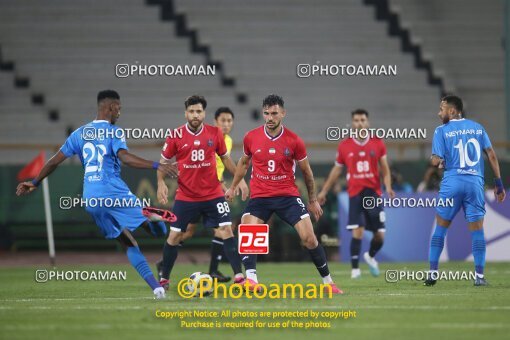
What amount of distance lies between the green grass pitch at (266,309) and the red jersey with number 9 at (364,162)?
5.93ft

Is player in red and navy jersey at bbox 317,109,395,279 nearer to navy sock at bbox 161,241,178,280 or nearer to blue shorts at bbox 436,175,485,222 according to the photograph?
blue shorts at bbox 436,175,485,222

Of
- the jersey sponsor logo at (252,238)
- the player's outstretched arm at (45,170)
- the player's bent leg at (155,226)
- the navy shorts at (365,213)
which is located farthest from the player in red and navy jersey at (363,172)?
the player's outstretched arm at (45,170)

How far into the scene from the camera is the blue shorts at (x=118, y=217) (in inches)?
447

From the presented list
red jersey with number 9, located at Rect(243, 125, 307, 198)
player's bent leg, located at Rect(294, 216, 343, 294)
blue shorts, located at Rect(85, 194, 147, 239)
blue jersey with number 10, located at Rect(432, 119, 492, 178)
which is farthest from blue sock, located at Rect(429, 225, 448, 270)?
blue shorts, located at Rect(85, 194, 147, 239)

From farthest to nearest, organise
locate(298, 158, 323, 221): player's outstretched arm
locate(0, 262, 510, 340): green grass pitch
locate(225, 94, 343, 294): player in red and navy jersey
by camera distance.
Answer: locate(225, 94, 343, 294): player in red and navy jersey, locate(298, 158, 323, 221): player's outstretched arm, locate(0, 262, 510, 340): green grass pitch

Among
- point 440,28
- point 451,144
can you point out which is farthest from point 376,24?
point 451,144

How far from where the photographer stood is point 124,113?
2673 cm

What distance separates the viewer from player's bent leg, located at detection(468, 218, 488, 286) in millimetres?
13438

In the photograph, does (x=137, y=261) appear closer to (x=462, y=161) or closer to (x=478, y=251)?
(x=462, y=161)

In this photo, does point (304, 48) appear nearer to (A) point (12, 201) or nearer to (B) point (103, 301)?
(A) point (12, 201)

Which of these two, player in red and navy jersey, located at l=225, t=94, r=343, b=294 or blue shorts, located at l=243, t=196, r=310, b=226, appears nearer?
player in red and navy jersey, located at l=225, t=94, r=343, b=294

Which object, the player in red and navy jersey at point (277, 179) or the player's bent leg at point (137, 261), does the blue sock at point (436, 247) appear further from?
the player's bent leg at point (137, 261)

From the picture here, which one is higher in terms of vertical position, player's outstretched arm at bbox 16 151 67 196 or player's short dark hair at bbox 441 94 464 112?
player's short dark hair at bbox 441 94 464 112

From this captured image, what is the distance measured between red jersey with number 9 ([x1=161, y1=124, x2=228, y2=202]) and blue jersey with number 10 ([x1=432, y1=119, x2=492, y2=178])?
2.75 m
